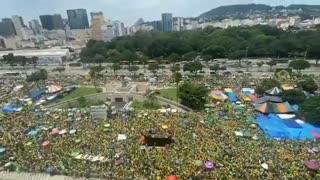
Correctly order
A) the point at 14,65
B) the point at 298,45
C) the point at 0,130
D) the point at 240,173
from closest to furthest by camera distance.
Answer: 1. the point at 240,173
2. the point at 0,130
3. the point at 298,45
4. the point at 14,65

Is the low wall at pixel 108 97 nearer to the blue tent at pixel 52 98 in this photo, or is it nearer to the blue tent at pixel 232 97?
the blue tent at pixel 52 98

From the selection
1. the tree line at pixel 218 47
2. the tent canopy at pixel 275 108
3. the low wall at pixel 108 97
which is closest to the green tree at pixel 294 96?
the tent canopy at pixel 275 108

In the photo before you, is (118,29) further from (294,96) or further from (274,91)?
(294,96)

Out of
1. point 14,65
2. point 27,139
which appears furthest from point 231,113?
point 14,65

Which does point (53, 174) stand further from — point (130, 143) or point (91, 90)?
point (91, 90)

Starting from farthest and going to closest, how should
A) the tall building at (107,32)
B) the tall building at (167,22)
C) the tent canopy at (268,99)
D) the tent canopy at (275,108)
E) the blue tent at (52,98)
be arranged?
the tall building at (167,22)
the tall building at (107,32)
the blue tent at (52,98)
the tent canopy at (268,99)
the tent canopy at (275,108)
